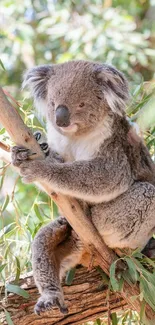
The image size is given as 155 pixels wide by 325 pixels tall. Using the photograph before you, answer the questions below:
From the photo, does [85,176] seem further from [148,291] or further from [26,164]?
[148,291]

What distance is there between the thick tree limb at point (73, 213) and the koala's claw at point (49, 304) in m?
0.33

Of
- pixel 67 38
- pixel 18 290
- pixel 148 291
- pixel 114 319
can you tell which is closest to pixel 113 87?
pixel 148 291

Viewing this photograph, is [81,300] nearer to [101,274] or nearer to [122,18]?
[101,274]

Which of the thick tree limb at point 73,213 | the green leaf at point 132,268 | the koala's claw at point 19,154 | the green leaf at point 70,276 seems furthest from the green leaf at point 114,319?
the koala's claw at point 19,154

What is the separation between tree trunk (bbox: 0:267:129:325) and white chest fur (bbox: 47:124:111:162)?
69 cm

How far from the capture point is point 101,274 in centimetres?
398

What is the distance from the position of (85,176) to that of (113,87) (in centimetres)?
49

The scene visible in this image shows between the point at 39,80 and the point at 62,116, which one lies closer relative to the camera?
the point at 62,116

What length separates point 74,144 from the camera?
151 inches

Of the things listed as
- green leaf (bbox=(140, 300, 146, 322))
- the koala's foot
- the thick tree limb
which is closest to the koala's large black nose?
the thick tree limb

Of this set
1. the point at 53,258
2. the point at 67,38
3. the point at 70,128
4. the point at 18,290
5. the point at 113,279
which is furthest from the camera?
the point at 67,38

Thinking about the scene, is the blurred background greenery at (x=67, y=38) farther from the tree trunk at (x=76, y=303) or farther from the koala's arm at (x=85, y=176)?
the koala's arm at (x=85, y=176)

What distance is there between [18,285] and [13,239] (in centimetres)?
48

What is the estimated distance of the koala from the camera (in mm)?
3652
